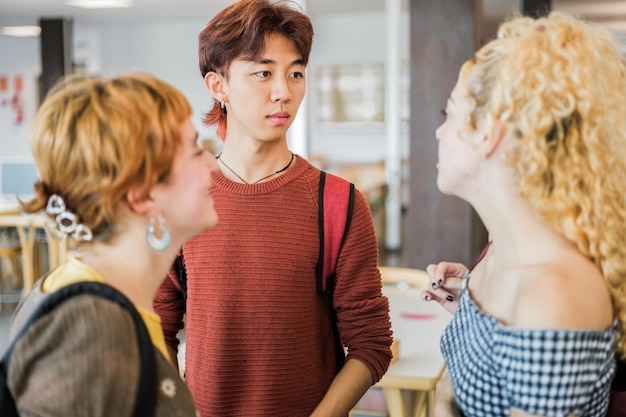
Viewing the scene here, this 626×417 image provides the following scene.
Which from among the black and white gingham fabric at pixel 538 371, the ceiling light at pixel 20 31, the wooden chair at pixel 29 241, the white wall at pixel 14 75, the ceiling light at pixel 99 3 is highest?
the ceiling light at pixel 20 31

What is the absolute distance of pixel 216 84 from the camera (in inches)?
61.9

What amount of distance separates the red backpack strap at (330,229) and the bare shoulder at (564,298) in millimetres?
467

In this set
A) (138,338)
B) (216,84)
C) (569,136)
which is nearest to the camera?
(138,338)

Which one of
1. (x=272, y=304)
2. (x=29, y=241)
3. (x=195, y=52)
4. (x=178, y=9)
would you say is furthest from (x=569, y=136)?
(x=195, y=52)

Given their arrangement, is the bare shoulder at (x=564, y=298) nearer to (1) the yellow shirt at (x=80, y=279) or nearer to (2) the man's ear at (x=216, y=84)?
(1) the yellow shirt at (x=80, y=279)

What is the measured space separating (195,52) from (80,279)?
440 inches

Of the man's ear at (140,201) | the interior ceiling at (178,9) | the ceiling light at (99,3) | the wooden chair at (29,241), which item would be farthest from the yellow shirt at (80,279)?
the interior ceiling at (178,9)

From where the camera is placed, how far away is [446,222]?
4348 mm

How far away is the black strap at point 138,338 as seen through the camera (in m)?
0.94

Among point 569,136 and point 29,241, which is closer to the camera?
point 569,136

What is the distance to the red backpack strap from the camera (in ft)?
4.84

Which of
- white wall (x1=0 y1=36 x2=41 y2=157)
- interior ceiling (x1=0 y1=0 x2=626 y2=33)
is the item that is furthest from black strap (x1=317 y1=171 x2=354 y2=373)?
white wall (x1=0 y1=36 x2=41 y2=157)

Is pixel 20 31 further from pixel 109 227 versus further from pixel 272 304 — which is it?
pixel 109 227

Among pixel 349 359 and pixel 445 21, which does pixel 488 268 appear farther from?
pixel 445 21
